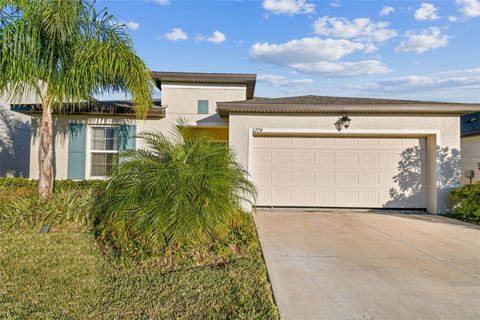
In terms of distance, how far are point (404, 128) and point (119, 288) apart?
791cm

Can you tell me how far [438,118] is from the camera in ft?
25.2

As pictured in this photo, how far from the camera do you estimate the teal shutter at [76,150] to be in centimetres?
856

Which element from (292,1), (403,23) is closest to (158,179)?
(292,1)

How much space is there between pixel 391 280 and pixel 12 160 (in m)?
14.4

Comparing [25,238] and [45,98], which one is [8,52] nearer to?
[45,98]

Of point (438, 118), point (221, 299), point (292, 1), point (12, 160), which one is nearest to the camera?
point (221, 299)

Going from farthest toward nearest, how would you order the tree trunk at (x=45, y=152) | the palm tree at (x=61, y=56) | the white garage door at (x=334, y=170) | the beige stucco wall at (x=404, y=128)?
the white garage door at (x=334, y=170) < the beige stucco wall at (x=404, y=128) < the tree trunk at (x=45, y=152) < the palm tree at (x=61, y=56)

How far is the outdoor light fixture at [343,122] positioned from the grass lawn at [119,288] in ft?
16.2

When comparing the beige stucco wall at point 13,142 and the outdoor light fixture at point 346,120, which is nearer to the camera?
the outdoor light fixture at point 346,120

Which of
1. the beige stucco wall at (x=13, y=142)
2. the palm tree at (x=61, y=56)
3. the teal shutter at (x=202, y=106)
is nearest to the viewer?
the palm tree at (x=61, y=56)

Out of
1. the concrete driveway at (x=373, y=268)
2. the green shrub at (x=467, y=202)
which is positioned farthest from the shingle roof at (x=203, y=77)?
the green shrub at (x=467, y=202)

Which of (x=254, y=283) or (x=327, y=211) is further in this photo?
(x=327, y=211)

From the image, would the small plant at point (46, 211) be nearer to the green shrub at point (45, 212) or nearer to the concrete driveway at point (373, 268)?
the green shrub at point (45, 212)

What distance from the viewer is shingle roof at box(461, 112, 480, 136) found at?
10.6 m
